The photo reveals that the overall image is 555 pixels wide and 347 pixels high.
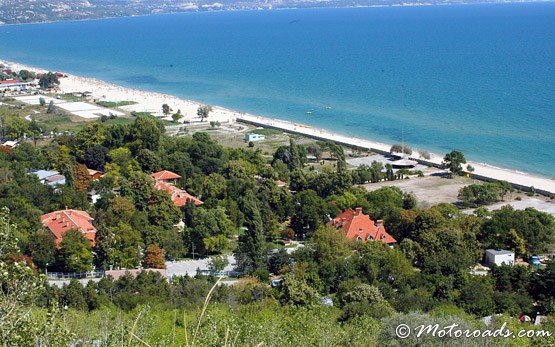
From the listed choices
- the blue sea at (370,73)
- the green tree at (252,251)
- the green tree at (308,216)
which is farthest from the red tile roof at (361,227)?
the blue sea at (370,73)

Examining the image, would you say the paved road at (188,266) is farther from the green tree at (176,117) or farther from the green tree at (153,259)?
the green tree at (176,117)

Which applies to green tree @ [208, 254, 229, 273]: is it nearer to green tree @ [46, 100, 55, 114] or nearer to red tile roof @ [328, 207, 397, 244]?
red tile roof @ [328, 207, 397, 244]

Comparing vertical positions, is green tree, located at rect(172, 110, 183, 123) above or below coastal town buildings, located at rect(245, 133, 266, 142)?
below

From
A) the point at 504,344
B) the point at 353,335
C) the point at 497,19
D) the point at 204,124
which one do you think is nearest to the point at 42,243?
the point at 353,335

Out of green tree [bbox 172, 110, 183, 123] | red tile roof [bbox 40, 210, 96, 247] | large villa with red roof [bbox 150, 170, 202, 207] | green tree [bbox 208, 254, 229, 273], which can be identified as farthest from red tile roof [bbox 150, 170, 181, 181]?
green tree [bbox 172, 110, 183, 123]

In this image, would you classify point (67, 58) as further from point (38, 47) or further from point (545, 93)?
point (545, 93)
